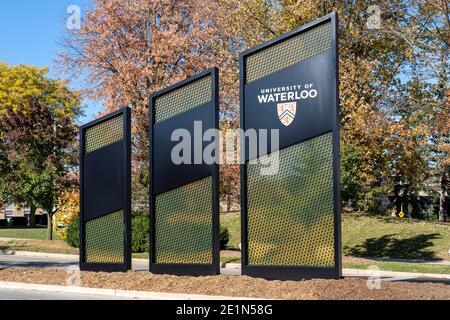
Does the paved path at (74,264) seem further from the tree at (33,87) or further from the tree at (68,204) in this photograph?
the tree at (33,87)

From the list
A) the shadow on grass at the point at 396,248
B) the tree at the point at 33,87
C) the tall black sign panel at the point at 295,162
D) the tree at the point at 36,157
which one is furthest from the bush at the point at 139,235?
the tree at the point at 33,87

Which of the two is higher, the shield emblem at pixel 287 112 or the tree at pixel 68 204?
the shield emblem at pixel 287 112

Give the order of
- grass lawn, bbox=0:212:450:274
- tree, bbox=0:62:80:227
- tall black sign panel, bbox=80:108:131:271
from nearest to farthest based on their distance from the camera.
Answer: tall black sign panel, bbox=80:108:131:271
grass lawn, bbox=0:212:450:274
tree, bbox=0:62:80:227

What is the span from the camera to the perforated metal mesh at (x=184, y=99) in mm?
12133

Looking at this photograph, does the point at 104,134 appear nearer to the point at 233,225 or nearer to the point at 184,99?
the point at 184,99

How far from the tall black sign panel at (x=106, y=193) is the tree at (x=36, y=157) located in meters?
12.2

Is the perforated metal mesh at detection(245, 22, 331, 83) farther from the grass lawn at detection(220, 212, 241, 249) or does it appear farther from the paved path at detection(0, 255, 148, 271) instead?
the grass lawn at detection(220, 212, 241, 249)

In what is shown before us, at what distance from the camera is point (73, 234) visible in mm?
24281

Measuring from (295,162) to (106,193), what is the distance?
15.4 feet

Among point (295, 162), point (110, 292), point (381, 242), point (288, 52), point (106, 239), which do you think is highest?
point (288, 52)

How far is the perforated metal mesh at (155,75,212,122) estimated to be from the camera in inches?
478

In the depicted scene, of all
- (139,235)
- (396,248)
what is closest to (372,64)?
(396,248)

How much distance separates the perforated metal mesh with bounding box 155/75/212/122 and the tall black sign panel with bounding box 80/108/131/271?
0.80 metres

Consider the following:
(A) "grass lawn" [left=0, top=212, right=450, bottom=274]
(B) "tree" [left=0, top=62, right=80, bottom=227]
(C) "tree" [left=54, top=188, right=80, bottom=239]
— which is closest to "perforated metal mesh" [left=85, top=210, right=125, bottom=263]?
(A) "grass lawn" [left=0, top=212, right=450, bottom=274]
